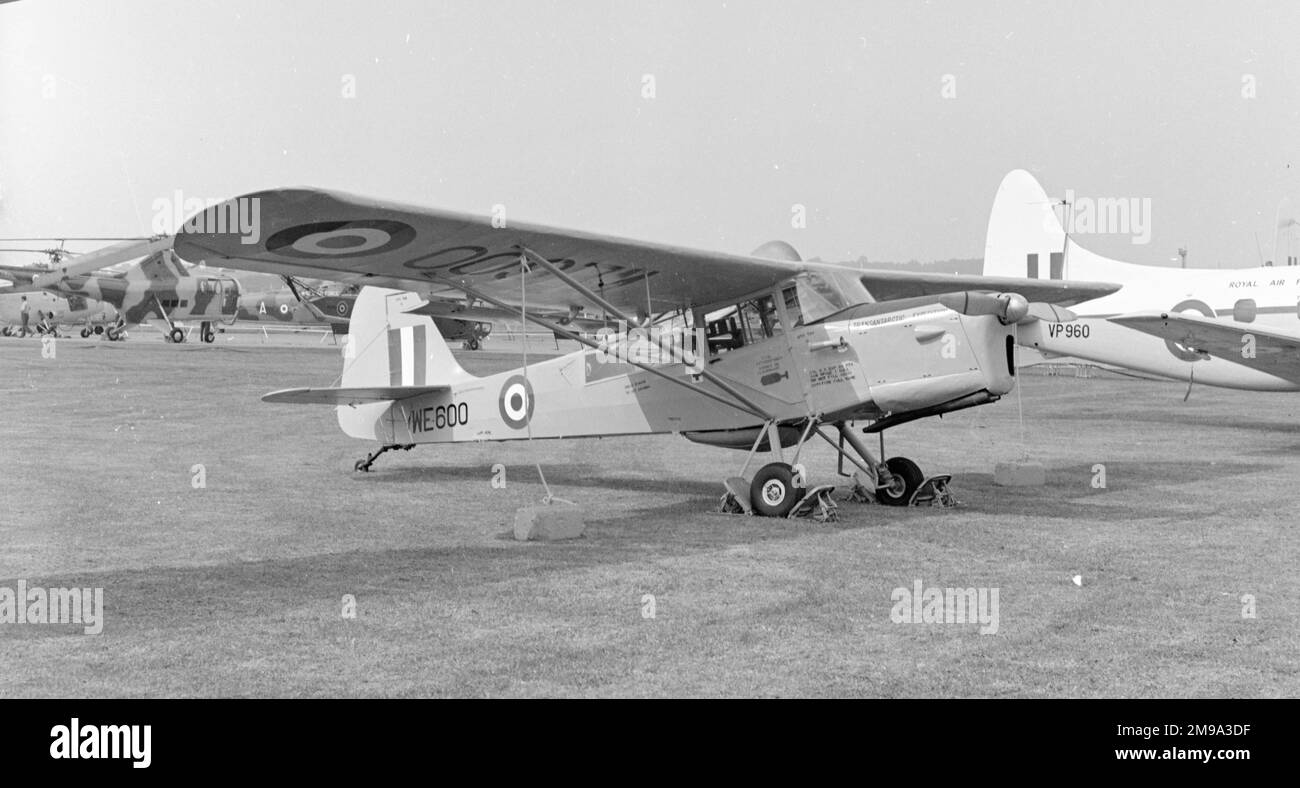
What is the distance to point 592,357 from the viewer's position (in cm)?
1258

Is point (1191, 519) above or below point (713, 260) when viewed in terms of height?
below

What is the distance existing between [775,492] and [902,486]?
164cm

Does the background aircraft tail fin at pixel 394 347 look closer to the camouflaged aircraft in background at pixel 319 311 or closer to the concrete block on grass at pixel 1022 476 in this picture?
the concrete block on grass at pixel 1022 476

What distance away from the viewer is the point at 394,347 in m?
14.1

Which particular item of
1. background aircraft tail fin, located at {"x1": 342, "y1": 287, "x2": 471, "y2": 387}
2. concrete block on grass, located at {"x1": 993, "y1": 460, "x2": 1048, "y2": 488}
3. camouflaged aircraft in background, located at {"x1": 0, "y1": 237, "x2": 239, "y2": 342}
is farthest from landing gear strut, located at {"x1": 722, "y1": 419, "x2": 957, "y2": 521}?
camouflaged aircraft in background, located at {"x1": 0, "y1": 237, "x2": 239, "y2": 342}

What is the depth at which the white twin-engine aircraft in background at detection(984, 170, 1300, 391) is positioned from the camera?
698 inches

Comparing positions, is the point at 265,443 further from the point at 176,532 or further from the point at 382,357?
the point at 176,532

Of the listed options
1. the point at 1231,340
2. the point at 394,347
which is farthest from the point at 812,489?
the point at 1231,340

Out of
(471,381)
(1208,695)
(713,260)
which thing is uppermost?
(713,260)

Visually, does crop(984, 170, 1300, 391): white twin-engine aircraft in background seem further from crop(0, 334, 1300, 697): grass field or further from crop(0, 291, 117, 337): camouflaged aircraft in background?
crop(0, 291, 117, 337): camouflaged aircraft in background

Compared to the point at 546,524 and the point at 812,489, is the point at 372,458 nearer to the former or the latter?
the point at 546,524

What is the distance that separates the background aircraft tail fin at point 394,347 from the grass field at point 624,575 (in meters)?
1.14

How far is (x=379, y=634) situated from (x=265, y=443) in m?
12.0
